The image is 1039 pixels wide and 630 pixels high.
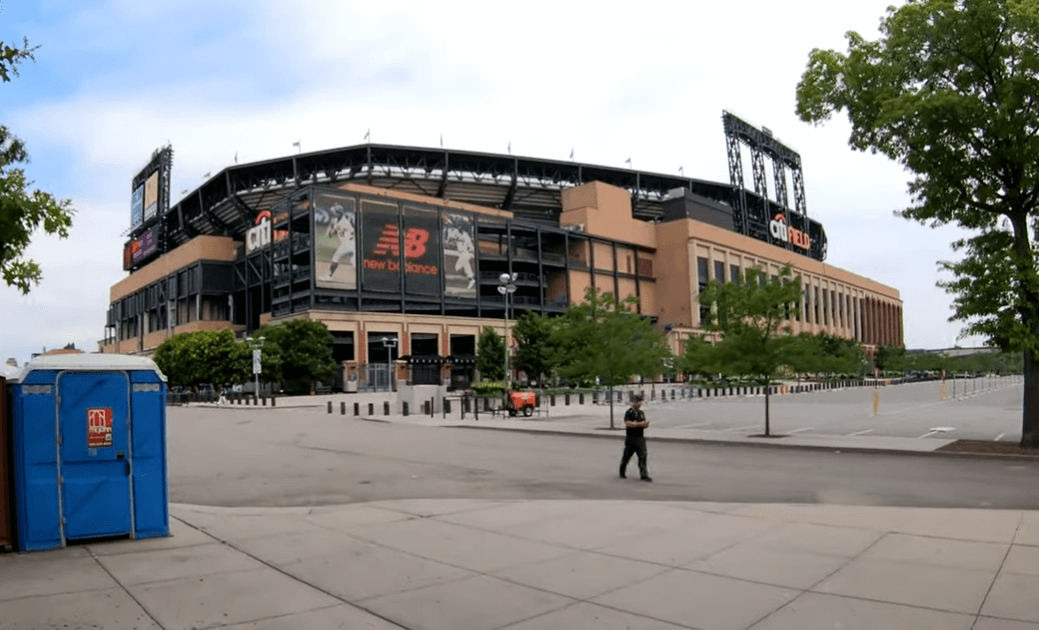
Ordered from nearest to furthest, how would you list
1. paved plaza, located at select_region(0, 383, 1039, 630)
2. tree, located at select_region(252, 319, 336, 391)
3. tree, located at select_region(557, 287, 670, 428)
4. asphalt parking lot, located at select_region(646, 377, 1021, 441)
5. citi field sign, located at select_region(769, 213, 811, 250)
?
1. paved plaza, located at select_region(0, 383, 1039, 630)
2. asphalt parking lot, located at select_region(646, 377, 1021, 441)
3. tree, located at select_region(557, 287, 670, 428)
4. tree, located at select_region(252, 319, 336, 391)
5. citi field sign, located at select_region(769, 213, 811, 250)

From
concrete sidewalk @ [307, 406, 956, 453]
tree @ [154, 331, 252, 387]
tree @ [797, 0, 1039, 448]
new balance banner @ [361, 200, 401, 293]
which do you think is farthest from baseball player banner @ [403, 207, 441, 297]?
tree @ [797, 0, 1039, 448]

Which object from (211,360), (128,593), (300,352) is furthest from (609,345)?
(211,360)

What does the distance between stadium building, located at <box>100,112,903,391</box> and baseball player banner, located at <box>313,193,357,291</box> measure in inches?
5.8

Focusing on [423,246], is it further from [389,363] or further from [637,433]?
[637,433]

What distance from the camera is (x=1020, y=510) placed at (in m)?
10.2

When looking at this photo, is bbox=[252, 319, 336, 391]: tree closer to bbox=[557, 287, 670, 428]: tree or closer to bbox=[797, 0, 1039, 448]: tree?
bbox=[557, 287, 670, 428]: tree

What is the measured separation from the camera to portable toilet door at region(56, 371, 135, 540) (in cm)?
839

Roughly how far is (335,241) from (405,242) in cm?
866

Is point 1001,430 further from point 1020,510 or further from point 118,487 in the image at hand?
point 118,487

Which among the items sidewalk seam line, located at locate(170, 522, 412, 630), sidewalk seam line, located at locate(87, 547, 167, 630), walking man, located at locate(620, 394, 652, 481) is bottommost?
sidewalk seam line, located at locate(170, 522, 412, 630)

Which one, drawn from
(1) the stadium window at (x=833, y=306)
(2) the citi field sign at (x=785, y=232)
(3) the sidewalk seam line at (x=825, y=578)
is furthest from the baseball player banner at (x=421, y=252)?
(1) the stadium window at (x=833, y=306)

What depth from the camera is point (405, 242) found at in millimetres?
85875

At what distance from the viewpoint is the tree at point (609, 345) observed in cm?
2964

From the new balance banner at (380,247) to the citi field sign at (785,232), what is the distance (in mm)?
75864
